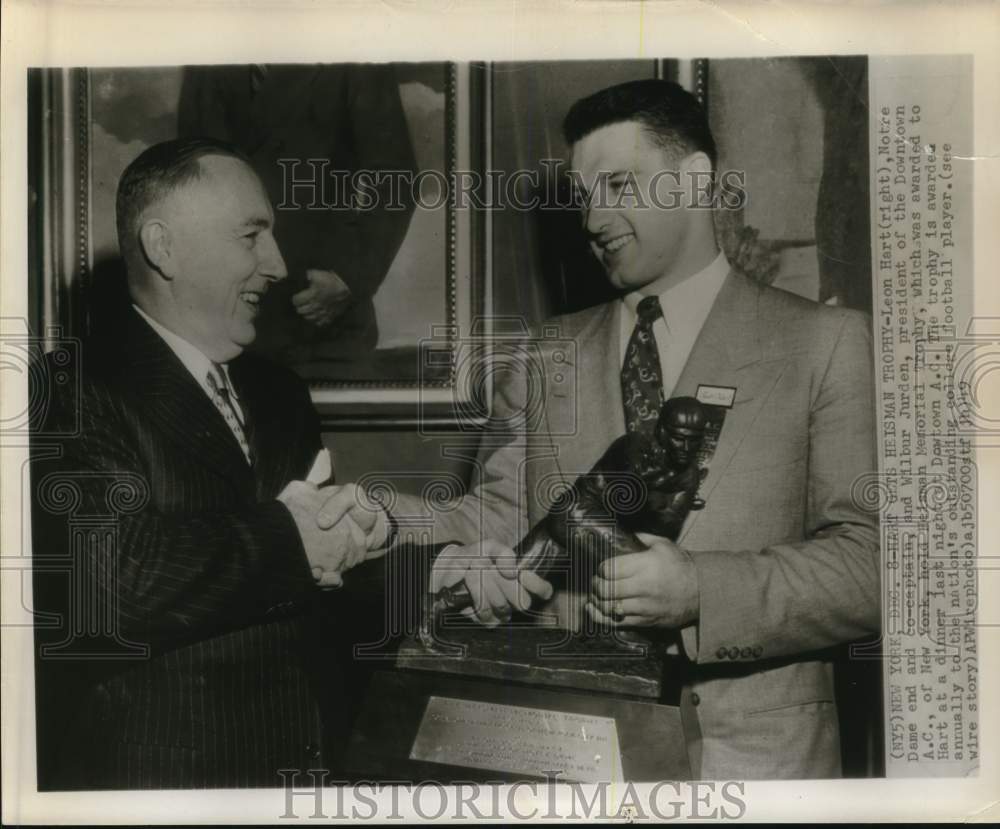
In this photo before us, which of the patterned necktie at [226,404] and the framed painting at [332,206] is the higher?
the framed painting at [332,206]

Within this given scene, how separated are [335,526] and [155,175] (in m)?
0.92

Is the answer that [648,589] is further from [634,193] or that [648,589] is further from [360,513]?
[634,193]

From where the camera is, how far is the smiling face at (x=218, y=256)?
240 cm

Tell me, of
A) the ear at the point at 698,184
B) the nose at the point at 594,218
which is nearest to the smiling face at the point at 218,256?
the nose at the point at 594,218

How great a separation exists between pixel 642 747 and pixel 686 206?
1253mm

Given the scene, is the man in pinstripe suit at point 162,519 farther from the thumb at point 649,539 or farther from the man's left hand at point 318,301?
the thumb at point 649,539

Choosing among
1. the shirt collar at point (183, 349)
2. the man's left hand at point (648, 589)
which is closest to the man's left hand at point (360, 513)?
the shirt collar at point (183, 349)

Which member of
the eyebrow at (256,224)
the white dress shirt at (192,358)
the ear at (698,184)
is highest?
the ear at (698,184)

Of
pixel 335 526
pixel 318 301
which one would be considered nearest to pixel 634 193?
pixel 318 301

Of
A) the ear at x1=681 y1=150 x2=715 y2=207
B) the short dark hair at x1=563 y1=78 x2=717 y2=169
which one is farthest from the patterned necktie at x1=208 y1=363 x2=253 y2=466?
the ear at x1=681 y1=150 x2=715 y2=207

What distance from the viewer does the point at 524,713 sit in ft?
7.84

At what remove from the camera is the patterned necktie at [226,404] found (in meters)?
2.41

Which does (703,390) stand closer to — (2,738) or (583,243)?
(583,243)

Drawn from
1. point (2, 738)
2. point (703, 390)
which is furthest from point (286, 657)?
point (703, 390)
